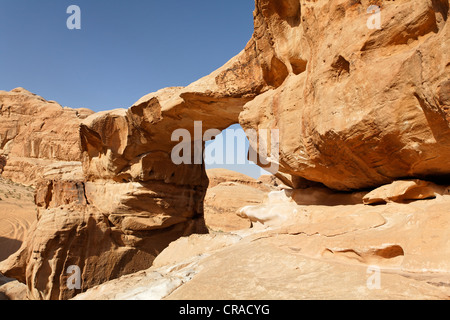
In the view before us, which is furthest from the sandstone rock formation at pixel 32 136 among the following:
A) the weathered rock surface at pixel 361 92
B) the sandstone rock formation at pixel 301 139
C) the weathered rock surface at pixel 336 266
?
the weathered rock surface at pixel 336 266

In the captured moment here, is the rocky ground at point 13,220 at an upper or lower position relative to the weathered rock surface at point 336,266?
lower

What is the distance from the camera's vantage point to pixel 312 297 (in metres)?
1.59

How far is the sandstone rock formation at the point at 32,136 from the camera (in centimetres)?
1827

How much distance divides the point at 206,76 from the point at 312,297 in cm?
447

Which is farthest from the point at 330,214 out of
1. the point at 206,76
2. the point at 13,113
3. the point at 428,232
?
the point at 13,113

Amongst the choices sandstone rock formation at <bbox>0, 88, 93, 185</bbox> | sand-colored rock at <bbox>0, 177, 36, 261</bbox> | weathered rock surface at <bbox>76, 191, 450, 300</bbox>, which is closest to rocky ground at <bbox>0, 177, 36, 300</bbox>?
sand-colored rock at <bbox>0, 177, 36, 261</bbox>

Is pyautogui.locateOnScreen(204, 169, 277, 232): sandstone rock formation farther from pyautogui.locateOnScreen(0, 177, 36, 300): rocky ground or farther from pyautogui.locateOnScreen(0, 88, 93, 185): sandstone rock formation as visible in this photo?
pyautogui.locateOnScreen(0, 88, 93, 185): sandstone rock formation

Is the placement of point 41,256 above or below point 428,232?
below

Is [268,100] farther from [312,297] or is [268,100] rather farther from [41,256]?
[41,256]

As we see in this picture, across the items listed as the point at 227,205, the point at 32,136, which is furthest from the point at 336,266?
the point at 32,136

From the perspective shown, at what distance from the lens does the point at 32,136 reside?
18.8 metres

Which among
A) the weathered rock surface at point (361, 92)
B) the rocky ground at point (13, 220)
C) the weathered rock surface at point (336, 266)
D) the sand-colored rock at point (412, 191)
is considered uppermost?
the weathered rock surface at point (361, 92)

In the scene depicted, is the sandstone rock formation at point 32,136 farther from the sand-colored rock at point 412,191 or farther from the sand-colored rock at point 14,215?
the sand-colored rock at point 412,191
